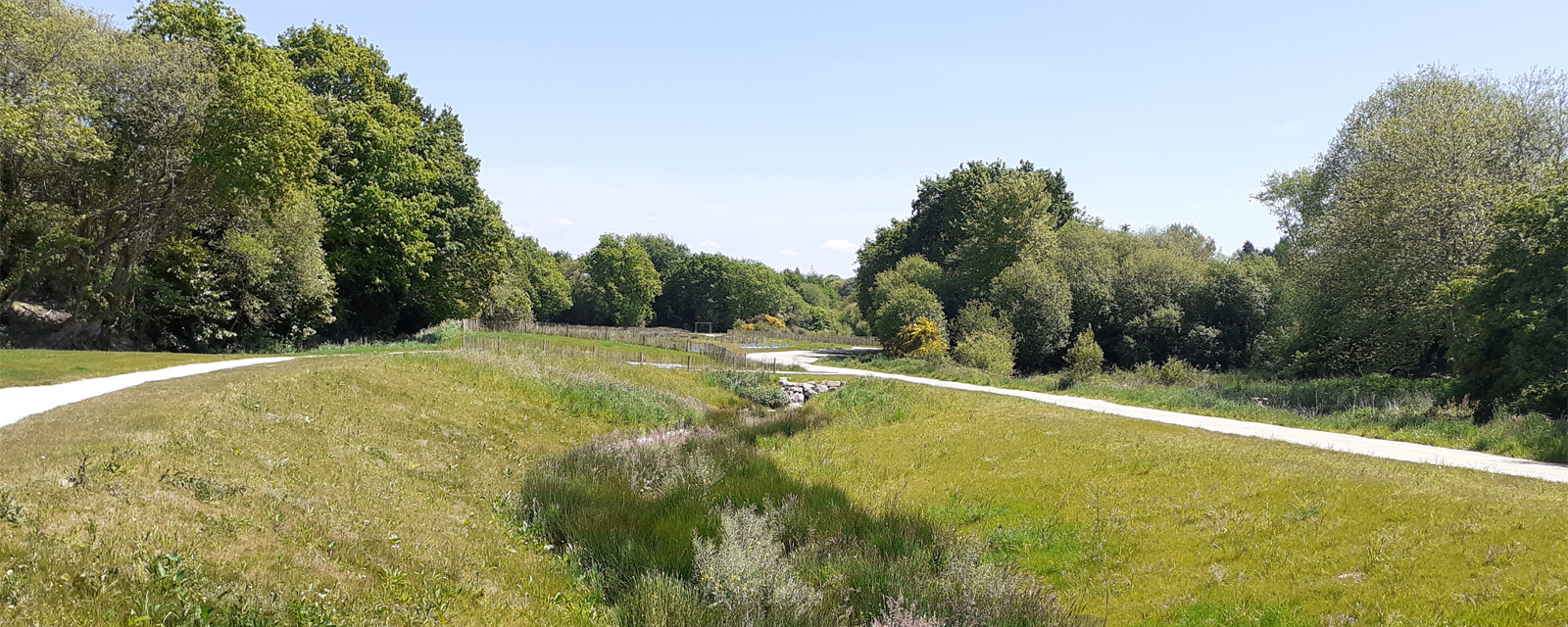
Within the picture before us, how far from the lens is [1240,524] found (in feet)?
33.1

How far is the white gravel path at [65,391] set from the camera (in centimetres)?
1211

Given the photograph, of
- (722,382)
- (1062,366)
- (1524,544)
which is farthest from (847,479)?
(1062,366)

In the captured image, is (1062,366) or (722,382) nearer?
(722,382)

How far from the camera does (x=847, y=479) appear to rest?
15492mm

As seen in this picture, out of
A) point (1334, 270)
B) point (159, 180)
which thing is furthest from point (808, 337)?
point (159, 180)

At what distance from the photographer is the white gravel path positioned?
1211 centimetres

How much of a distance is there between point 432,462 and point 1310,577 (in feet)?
43.9

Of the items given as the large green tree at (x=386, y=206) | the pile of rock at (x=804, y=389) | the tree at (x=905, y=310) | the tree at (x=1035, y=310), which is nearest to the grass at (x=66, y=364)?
the large green tree at (x=386, y=206)

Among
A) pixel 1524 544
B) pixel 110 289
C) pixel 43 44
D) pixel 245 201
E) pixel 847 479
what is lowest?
pixel 847 479

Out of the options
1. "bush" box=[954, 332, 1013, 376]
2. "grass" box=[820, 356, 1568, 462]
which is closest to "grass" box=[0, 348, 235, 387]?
"grass" box=[820, 356, 1568, 462]

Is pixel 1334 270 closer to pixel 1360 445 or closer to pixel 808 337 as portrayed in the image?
pixel 1360 445

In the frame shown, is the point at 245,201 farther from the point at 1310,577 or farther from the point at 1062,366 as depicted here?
the point at 1062,366

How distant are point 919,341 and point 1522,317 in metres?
34.0

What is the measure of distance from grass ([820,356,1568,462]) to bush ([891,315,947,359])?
5.81 m
